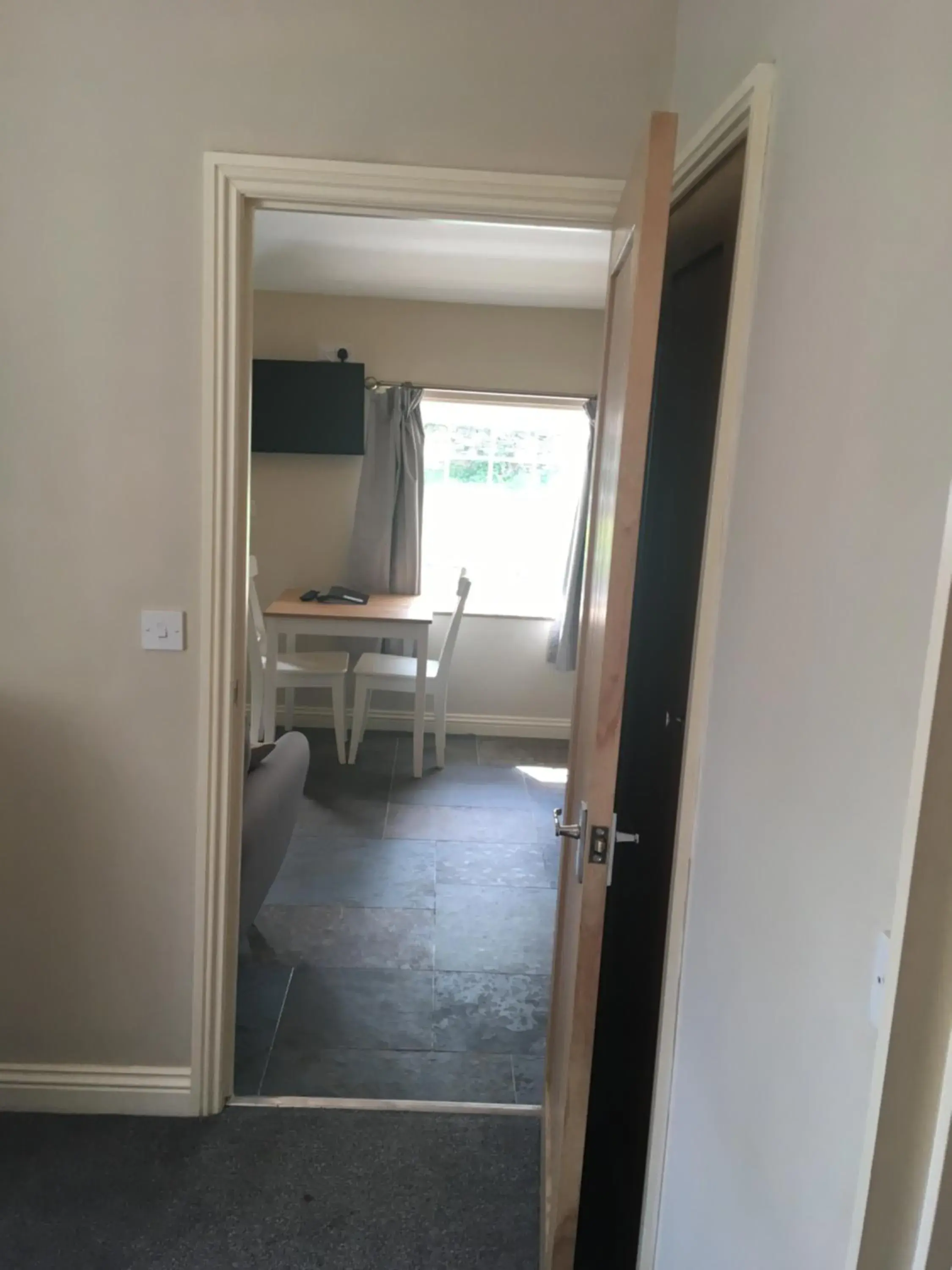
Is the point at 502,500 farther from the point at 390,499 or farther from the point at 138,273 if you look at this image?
the point at 138,273

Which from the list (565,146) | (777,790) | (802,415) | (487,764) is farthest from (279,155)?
(487,764)

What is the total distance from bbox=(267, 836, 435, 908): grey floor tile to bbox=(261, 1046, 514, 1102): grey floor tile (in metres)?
0.83

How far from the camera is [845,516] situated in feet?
3.29

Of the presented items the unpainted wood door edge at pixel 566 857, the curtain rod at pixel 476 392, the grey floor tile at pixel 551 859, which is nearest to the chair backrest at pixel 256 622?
the curtain rod at pixel 476 392

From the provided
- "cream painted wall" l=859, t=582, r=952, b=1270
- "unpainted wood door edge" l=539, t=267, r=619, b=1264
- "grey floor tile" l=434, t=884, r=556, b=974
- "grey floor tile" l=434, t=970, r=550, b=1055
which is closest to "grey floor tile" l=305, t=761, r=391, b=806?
"grey floor tile" l=434, t=884, r=556, b=974

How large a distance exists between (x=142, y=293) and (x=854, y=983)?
1.78 m

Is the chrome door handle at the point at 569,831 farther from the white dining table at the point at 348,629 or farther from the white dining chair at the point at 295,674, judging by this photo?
the white dining chair at the point at 295,674

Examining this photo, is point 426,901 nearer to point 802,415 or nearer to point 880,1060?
point 802,415

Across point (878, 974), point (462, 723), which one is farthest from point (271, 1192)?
point (462, 723)

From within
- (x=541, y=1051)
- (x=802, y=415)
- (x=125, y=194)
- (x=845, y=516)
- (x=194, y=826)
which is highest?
(x=125, y=194)

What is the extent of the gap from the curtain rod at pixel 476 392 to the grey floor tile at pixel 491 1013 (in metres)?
3.27

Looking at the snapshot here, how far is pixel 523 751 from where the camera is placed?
5.16 m

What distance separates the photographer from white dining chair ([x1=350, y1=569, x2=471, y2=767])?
469 centimetres

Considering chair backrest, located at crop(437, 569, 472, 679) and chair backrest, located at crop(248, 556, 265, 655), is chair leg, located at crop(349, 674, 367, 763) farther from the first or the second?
chair backrest, located at crop(248, 556, 265, 655)
